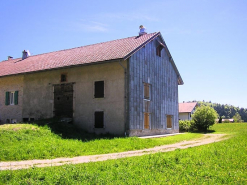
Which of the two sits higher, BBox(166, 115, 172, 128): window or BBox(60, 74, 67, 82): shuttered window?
BBox(60, 74, 67, 82): shuttered window

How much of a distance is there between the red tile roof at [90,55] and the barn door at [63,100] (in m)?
1.85

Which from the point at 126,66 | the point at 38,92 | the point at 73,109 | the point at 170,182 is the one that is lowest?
the point at 170,182

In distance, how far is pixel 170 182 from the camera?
737 cm

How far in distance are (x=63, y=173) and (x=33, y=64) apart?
20.5 meters

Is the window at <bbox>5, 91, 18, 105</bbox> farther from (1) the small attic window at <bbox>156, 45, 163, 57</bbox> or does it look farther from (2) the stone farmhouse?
(1) the small attic window at <bbox>156, 45, 163, 57</bbox>

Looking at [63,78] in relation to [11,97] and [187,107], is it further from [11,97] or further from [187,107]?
[187,107]

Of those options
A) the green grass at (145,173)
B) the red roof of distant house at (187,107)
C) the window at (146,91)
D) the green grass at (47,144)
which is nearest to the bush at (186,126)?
the window at (146,91)

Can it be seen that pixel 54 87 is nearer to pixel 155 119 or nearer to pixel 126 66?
pixel 126 66

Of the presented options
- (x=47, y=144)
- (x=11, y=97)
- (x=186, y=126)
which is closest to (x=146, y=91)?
(x=47, y=144)

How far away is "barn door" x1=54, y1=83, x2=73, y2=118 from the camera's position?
22484 millimetres

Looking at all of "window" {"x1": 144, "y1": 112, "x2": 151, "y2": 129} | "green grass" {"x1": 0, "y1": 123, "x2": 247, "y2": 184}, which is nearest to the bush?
"window" {"x1": 144, "y1": 112, "x2": 151, "y2": 129}

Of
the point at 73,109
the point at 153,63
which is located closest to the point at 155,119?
the point at 153,63

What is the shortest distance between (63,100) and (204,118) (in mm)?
19008

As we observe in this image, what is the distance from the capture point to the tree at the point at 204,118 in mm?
34094
